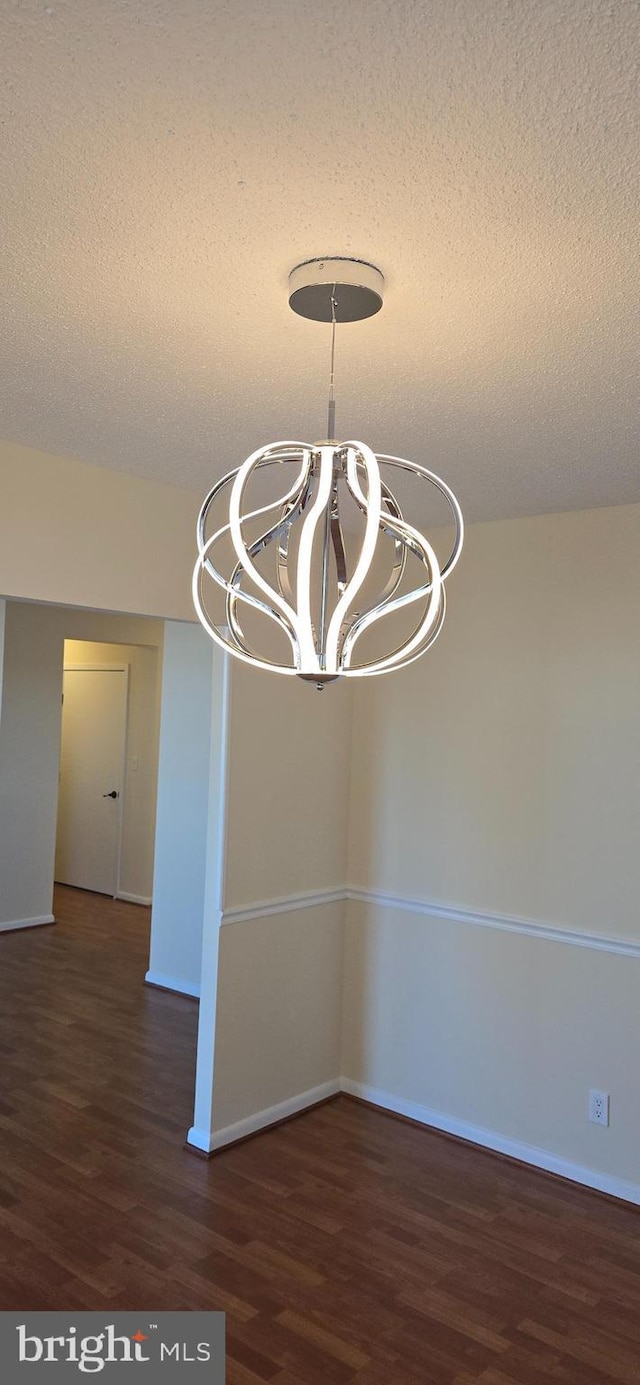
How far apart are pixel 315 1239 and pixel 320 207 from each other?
287cm

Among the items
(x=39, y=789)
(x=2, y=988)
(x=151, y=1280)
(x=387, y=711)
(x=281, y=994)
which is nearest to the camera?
(x=151, y=1280)

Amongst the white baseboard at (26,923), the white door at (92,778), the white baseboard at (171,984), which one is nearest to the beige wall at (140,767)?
the white door at (92,778)

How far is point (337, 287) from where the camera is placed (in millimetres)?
1637

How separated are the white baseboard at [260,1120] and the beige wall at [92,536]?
6.35 feet

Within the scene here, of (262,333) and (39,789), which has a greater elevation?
(262,333)

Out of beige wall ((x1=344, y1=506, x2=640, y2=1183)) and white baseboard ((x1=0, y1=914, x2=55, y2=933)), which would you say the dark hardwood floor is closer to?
Answer: beige wall ((x1=344, y1=506, x2=640, y2=1183))

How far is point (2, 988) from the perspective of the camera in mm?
5074

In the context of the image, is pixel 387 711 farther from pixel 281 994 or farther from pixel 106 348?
pixel 106 348

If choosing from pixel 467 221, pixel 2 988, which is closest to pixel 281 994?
pixel 2 988

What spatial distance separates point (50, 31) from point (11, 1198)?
10.4ft

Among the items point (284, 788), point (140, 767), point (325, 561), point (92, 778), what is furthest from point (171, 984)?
point (325, 561)

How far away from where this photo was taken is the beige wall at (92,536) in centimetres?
284

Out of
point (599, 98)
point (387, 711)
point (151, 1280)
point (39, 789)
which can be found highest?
point (599, 98)

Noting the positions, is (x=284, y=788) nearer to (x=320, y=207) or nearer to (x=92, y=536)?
(x=92, y=536)
